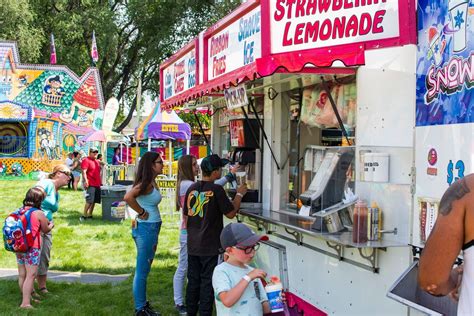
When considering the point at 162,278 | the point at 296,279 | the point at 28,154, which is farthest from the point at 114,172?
the point at 296,279

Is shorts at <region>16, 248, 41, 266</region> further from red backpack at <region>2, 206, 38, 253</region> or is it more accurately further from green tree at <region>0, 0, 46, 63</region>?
green tree at <region>0, 0, 46, 63</region>

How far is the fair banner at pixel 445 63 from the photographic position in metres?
3.05

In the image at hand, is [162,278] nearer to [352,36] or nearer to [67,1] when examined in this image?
[352,36]

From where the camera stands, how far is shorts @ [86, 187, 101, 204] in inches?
510

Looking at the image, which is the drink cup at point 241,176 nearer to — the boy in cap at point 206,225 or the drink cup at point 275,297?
the boy in cap at point 206,225

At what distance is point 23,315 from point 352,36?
14.9ft

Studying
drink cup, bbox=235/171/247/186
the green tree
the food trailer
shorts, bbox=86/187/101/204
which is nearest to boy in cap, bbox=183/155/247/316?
the food trailer

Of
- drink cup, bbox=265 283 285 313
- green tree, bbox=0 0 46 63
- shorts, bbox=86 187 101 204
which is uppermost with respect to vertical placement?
green tree, bbox=0 0 46 63

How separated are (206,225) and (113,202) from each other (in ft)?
26.9

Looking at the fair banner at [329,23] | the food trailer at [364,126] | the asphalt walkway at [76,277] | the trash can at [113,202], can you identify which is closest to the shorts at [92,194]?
the trash can at [113,202]

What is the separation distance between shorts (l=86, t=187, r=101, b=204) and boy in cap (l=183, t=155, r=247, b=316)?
27.8 ft

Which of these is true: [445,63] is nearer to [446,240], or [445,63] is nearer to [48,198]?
[446,240]

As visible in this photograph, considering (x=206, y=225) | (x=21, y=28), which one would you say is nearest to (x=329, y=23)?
(x=206, y=225)

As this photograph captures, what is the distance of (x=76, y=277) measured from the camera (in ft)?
25.4
